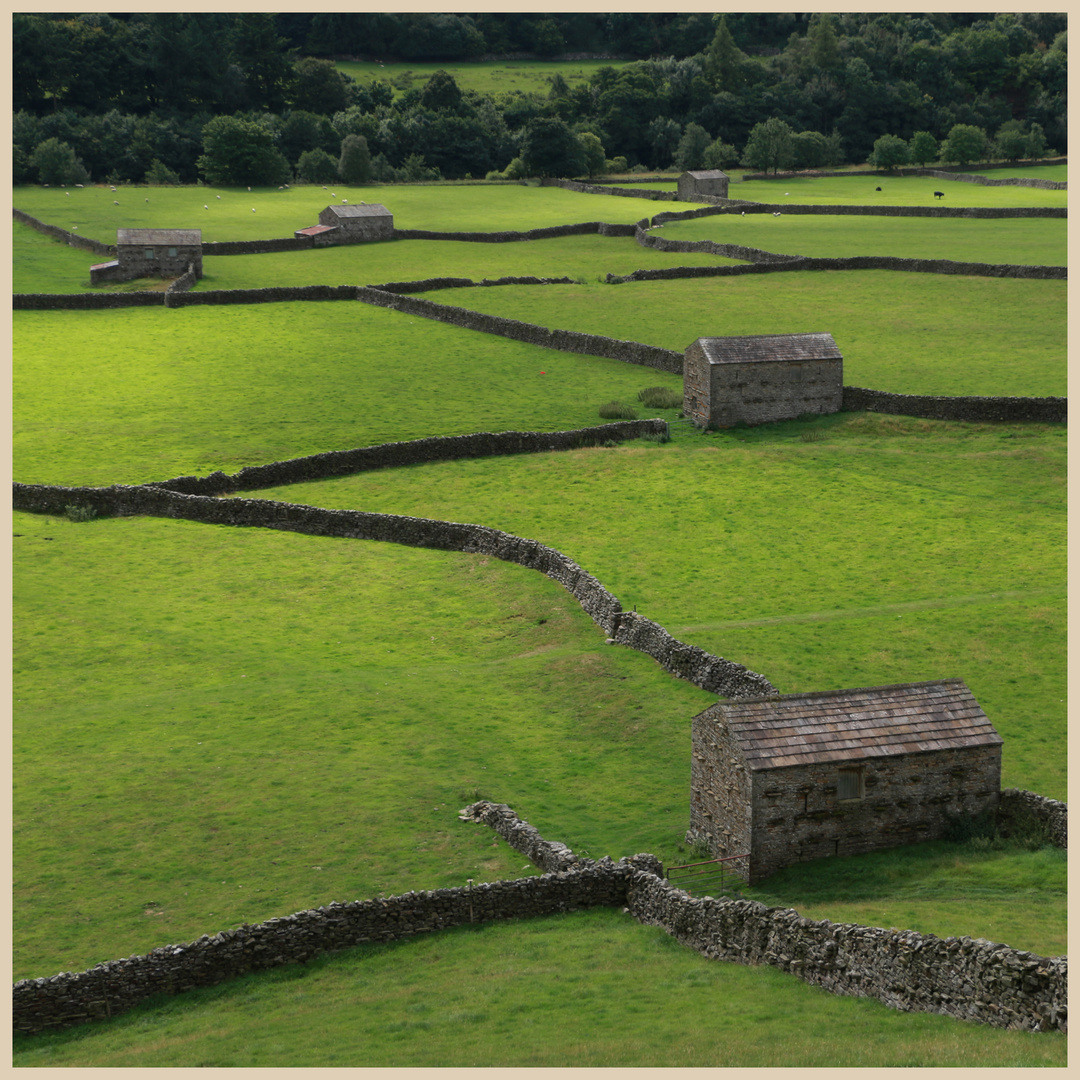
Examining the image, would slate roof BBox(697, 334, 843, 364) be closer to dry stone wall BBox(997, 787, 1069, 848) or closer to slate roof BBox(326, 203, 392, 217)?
dry stone wall BBox(997, 787, 1069, 848)

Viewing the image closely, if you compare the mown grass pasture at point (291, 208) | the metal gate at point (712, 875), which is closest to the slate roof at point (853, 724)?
the metal gate at point (712, 875)

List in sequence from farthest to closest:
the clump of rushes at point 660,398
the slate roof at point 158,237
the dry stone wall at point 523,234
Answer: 1. the dry stone wall at point 523,234
2. the slate roof at point 158,237
3. the clump of rushes at point 660,398

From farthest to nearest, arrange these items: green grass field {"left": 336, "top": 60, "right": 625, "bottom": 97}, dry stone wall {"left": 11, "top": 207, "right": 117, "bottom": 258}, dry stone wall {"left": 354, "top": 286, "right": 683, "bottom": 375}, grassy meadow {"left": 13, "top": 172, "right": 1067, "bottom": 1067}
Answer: green grass field {"left": 336, "top": 60, "right": 625, "bottom": 97}
dry stone wall {"left": 11, "top": 207, "right": 117, "bottom": 258}
dry stone wall {"left": 354, "top": 286, "right": 683, "bottom": 375}
grassy meadow {"left": 13, "top": 172, "right": 1067, "bottom": 1067}

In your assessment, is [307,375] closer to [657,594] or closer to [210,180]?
[657,594]

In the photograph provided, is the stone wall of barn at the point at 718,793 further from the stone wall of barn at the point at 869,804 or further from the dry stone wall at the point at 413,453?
the dry stone wall at the point at 413,453

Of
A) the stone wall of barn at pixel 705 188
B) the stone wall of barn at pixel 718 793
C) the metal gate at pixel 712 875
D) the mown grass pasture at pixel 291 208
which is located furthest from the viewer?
the stone wall of barn at pixel 705 188

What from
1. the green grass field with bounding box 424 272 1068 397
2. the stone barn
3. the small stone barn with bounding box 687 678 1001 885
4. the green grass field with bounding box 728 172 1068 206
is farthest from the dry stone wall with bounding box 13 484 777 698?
the green grass field with bounding box 728 172 1068 206

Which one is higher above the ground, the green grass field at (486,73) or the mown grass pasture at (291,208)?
the green grass field at (486,73)

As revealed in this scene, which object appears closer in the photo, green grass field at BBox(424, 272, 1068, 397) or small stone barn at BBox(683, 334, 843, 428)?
small stone barn at BBox(683, 334, 843, 428)
